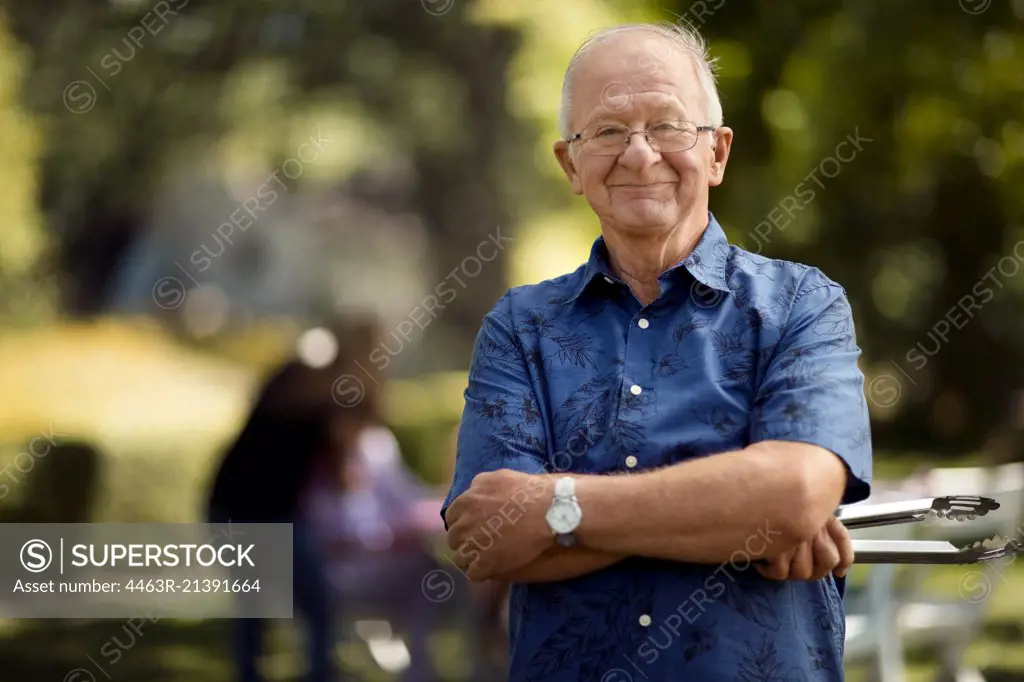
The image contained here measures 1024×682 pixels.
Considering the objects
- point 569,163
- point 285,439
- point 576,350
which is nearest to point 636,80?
point 569,163

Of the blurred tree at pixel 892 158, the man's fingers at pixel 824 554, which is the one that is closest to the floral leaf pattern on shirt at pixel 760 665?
the man's fingers at pixel 824 554

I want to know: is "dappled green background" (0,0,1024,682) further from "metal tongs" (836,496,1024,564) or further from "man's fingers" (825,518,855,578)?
"man's fingers" (825,518,855,578)

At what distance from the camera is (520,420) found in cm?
159

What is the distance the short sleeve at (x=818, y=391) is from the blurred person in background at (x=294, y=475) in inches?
124

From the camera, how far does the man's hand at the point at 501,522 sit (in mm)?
1515

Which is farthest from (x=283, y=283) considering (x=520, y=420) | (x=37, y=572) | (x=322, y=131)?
(x=520, y=420)

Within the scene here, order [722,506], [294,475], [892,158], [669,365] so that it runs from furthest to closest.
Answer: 1. [892,158]
2. [294,475]
3. [669,365]
4. [722,506]

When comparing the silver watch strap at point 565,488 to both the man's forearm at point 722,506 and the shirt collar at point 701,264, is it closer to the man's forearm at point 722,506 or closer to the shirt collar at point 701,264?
the man's forearm at point 722,506

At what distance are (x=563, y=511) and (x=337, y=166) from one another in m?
3.46

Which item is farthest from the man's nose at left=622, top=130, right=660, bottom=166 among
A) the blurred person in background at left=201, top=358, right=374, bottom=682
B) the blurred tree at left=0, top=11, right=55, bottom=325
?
the blurred tree at left=0, top=11, right=55, bottom=325

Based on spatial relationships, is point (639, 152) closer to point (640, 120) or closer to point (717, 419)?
point (640, 120)

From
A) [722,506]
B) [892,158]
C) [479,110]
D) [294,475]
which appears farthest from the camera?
[892,158]

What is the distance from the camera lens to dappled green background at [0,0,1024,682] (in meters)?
4.70

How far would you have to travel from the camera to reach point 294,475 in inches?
179
